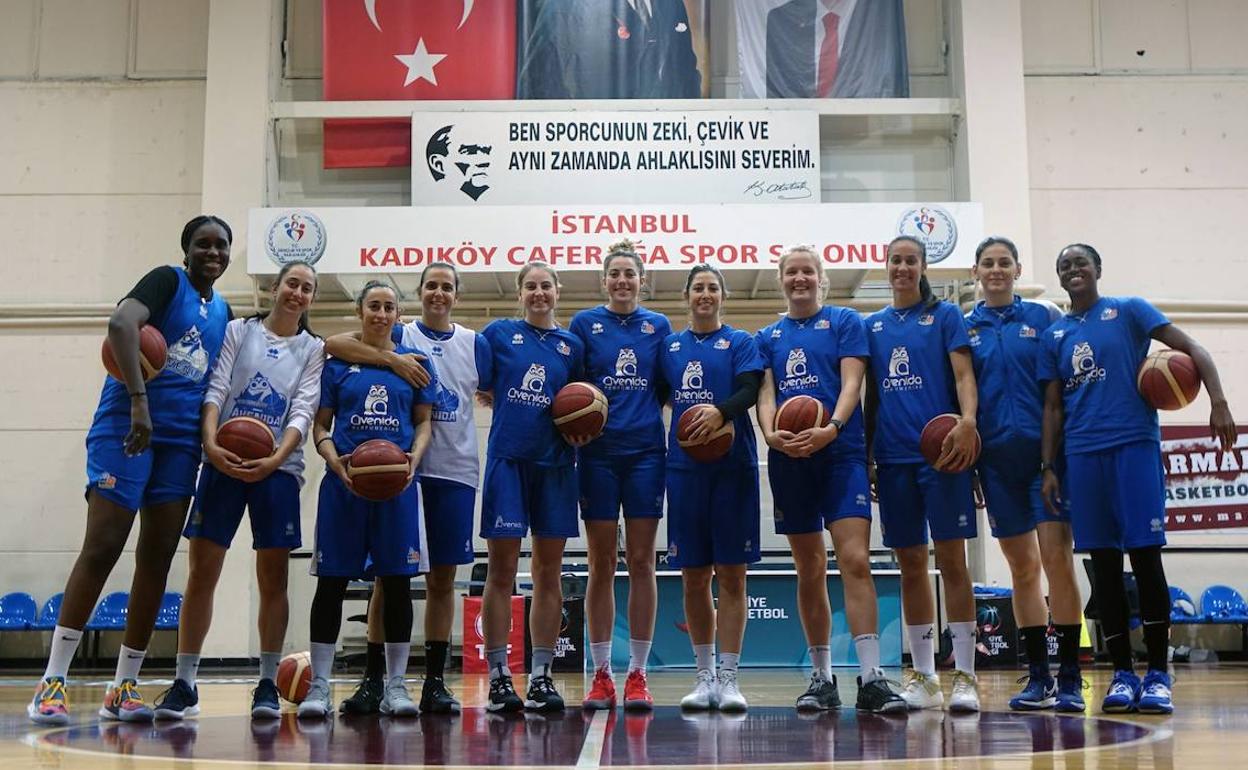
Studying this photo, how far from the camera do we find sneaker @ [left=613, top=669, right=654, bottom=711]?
4.52 metres

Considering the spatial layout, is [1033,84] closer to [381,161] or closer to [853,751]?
[381,161]

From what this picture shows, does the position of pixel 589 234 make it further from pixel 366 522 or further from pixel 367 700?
pixel 367 700

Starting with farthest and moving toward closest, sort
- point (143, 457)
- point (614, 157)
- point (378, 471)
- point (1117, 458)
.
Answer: point (614, 157) < point (1117, 458) < point (143, 457) < point (378, 471)

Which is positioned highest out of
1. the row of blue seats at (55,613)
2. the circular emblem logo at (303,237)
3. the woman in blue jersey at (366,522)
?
the circular emblem logo at (303,237)

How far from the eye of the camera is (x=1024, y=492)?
179 inches

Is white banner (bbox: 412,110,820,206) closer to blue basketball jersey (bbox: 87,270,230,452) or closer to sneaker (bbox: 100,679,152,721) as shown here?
blue basketball jersey (bbox: 87,270,230,452)

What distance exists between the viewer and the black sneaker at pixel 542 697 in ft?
14.5

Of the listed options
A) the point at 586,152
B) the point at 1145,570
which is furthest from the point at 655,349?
the point at 586,152

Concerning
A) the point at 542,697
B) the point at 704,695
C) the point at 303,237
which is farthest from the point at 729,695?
the point at 303,237

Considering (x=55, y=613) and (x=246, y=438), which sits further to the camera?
(x=55, y=613)

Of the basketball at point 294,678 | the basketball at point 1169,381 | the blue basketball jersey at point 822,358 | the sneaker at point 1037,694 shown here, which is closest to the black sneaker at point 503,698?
the basketball at point 294,678

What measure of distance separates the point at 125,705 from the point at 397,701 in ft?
3.23

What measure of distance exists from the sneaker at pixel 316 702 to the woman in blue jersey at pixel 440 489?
17 centimetres

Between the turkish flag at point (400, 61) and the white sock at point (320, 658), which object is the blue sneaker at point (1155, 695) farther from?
the turkish flag at point (400, 61)
